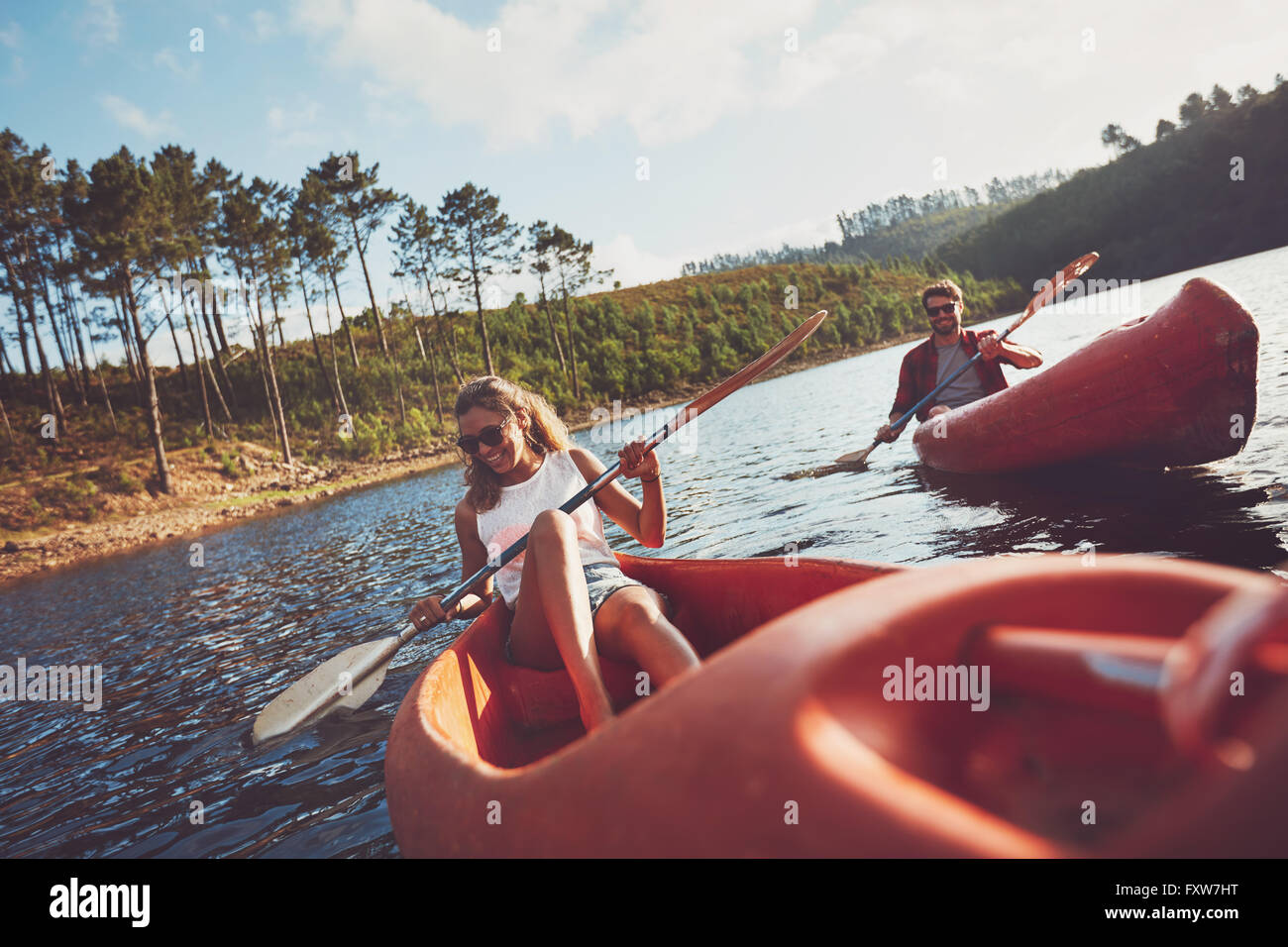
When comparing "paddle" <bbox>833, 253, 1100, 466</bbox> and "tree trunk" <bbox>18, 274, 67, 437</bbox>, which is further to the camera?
"tree trunk" <bbox>18, 274, 67, 437</bbox>

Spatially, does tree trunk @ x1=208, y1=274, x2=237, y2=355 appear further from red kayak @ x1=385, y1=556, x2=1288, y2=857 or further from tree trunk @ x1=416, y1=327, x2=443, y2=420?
red kayak @ x1=385, y1=556, x2=1288, y2=857

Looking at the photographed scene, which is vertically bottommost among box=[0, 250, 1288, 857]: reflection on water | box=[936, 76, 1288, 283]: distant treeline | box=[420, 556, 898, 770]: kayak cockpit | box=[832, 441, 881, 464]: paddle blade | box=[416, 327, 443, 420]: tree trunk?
box=[0, 250, 1288, 857]: reflection on water

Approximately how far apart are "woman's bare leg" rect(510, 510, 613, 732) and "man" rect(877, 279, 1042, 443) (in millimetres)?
4996

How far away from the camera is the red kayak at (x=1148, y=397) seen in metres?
4.24

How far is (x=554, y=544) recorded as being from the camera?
235 centimetres

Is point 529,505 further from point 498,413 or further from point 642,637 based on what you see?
point 642,637

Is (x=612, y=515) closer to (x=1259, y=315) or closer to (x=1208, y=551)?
(x=1208, y=551)

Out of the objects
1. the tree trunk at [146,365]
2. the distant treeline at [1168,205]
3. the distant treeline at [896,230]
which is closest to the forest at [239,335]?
the tree trunk at [146,365]

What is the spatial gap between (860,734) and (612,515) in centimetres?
221

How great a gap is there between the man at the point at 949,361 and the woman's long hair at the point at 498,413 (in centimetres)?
432

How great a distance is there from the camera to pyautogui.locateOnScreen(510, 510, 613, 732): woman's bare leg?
2.08 meters

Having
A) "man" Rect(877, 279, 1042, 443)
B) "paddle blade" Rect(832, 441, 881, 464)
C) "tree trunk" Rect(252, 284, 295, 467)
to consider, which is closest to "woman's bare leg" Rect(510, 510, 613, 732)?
"man" Rect(877, 279, 1042, 443)
